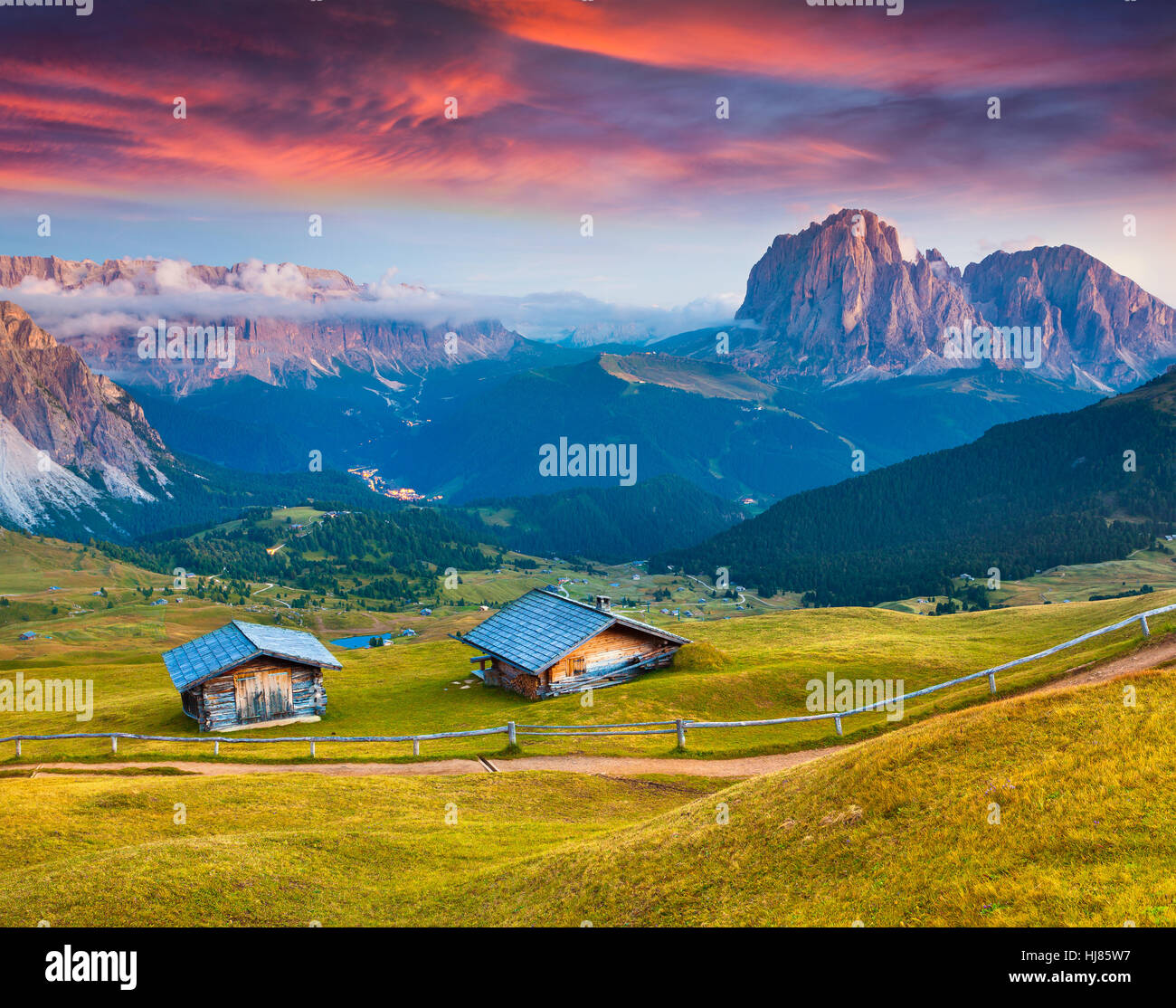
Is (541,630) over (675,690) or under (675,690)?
over

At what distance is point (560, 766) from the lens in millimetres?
42656

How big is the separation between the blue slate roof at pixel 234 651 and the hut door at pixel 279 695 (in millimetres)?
1795

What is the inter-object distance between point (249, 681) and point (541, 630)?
21590mm

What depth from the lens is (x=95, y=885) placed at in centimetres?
2162

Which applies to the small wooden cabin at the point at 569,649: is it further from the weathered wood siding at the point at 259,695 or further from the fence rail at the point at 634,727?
the weathered wood siding at the point at 259,695

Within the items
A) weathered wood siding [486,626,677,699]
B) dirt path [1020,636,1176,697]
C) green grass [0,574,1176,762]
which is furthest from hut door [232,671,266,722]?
dirt path [1020,636,1176,697]

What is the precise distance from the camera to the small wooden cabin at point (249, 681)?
57.1 metres

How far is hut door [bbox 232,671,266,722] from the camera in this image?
2291 inches

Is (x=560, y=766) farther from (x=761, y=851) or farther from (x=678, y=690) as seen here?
(x=761, y=851)

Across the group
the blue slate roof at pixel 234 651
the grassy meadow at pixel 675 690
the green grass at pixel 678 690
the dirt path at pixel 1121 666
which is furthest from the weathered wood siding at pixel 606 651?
the dirt path at pixel 1121 666

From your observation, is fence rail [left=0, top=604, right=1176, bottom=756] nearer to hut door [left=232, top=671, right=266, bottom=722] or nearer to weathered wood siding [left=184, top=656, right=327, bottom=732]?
weathered wood siding [left=184, top=656, right=327, bottom=732]

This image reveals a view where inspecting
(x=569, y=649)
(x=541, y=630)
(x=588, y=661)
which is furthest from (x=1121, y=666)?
(x=541, y=630)
